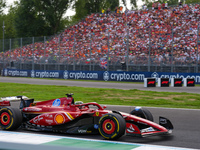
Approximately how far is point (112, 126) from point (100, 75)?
68.2ft

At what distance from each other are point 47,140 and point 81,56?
22343 mm

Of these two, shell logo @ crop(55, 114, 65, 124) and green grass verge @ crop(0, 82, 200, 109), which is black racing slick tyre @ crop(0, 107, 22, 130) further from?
green grass verge @ crop(0, 82, 200, 109)

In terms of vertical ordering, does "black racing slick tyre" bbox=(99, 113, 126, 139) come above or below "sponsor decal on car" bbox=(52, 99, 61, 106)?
below

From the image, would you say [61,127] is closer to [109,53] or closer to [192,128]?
[192,128]

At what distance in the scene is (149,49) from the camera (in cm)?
2481

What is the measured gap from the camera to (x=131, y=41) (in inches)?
1043

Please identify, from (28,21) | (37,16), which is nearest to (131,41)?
(28,21)

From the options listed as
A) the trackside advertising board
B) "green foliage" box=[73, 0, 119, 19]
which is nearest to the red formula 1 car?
the trackside advertising board

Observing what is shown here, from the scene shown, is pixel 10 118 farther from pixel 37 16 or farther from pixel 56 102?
pixel 37 16

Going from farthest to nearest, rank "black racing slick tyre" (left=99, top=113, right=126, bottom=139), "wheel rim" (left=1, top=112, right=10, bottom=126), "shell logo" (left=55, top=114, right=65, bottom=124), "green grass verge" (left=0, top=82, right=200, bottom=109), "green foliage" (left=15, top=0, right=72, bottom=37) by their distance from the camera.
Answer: "green foliage" (left=15, top=0, right=72, bottom=37) < "green grass verge" (left=0, top=82, right=200, bottom=109) < "wheel rim" (left=1, top=112, right=10, bottom=126) < "shell logo" (left=55, top=114, right=65, bottom=124) < "black racing slick tyre" (left=99, top=113, right=126, bottom=139)

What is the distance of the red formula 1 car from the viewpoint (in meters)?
5.95

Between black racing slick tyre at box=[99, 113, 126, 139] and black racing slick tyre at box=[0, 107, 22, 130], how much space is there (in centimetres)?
187

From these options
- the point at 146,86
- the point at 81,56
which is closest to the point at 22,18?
the point at 81,56

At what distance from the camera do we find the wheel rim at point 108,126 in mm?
5884
